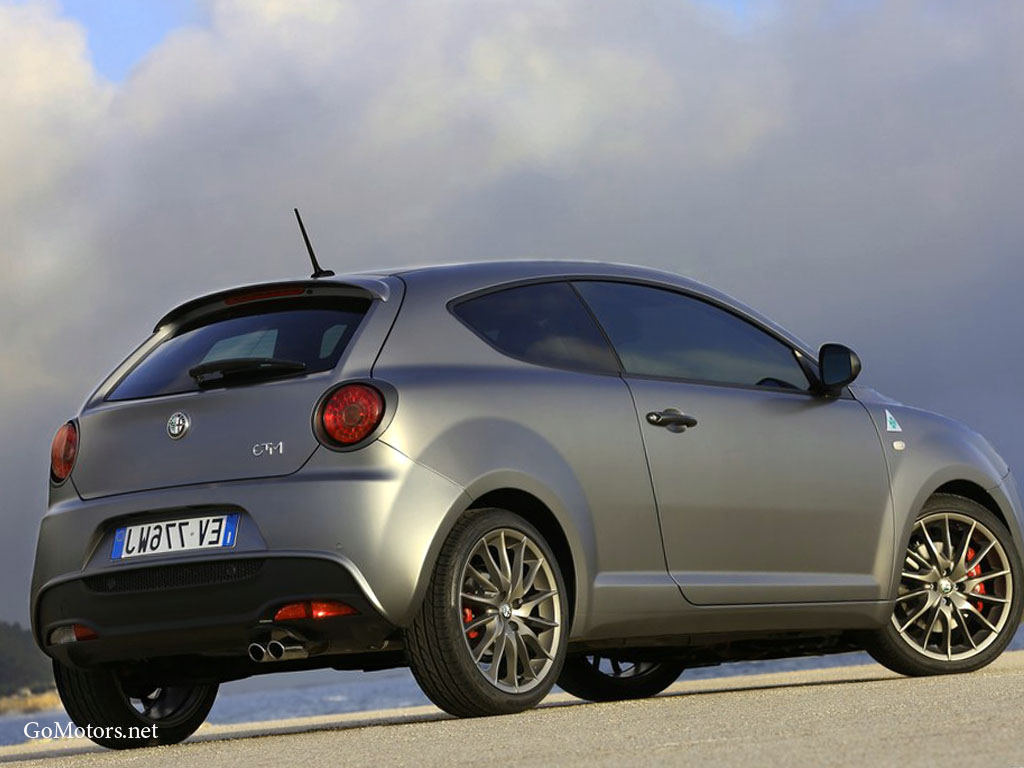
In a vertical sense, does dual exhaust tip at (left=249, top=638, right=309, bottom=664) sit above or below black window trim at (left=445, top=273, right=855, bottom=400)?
below

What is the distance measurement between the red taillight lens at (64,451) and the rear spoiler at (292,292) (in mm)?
660

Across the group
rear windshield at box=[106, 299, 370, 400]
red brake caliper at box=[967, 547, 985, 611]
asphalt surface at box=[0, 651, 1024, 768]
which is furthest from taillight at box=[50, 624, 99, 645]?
red brake caliper at box=[967, 547, 985, 611]

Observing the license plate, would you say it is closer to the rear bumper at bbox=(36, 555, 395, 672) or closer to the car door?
the rear bumper at bbox=(36, 555, 395, 672)

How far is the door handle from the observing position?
7227 mm

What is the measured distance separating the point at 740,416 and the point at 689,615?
0.91 m

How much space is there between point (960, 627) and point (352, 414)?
11.7ft

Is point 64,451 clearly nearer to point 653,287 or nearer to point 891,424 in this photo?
point 653,287

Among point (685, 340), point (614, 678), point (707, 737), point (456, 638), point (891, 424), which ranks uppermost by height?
point (685, 340)

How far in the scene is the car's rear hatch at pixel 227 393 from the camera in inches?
253

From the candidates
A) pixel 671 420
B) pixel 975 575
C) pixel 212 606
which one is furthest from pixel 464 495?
pixel 975 575

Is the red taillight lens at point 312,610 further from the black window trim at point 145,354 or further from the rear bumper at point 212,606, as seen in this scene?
the black window trim at point 145,354

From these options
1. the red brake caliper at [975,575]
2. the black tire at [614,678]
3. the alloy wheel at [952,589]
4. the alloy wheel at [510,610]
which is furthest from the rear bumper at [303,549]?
the red brake caliper at [975,575]

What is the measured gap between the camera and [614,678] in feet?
29.1

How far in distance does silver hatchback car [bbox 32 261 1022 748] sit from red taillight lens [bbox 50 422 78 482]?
0.02 meters
